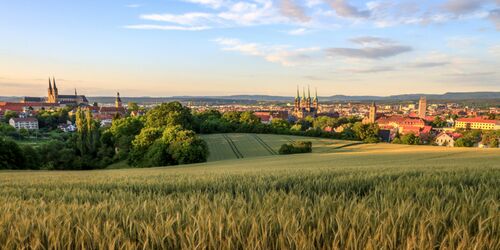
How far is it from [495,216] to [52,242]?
3.41 m

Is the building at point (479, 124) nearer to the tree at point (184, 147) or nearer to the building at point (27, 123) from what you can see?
the tree at point (184, 147)

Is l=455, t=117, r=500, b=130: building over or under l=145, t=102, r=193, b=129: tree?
under

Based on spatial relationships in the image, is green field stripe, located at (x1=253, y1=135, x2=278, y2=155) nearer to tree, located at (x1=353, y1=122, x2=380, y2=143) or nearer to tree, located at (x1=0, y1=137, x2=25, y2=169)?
tree, located at (x1=353, y1=122, x2=380, y2=143)

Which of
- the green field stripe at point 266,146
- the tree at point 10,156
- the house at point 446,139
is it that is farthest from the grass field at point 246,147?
the house at point 446,139

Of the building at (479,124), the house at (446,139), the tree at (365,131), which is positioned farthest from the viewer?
the building at (479,124)

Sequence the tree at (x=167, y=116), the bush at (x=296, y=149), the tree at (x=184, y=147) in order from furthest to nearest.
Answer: the tree at (x=167, y=116) < the bush at (x=296, y=149) < the tree at (x=184, y=147)

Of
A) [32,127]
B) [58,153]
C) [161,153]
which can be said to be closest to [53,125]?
[32,127]

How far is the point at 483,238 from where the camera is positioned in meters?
1.90

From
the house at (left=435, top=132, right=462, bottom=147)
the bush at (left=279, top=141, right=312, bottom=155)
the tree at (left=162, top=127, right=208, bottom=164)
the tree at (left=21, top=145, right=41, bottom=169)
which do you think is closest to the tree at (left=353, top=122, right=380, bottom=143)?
the bush at (left=279, top=141, right=312, bottom=155)

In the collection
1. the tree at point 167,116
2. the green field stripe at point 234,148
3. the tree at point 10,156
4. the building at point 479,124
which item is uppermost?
the tree at point 167,116

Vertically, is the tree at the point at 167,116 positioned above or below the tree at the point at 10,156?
above

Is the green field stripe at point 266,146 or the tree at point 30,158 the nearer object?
the tree at point 30,158

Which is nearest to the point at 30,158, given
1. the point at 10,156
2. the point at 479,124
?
the point at 10,156

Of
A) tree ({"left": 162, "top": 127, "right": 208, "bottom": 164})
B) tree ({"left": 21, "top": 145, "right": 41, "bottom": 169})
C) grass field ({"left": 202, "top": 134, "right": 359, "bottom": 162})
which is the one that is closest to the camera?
tree ({"left": 162, "top": 127, "right": 208, "bottom": 164})
